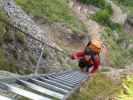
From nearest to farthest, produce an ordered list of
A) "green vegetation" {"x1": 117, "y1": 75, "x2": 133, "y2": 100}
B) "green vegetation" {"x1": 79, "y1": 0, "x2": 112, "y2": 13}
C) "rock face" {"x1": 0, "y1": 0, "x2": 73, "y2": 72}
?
"green vegetation" {"x1": 117, "y1": 75, "x2": 133, "y2": 100}, "rock face" {"x1": 0, "y1": 0, "x2": 73, "y2": 72}, "green vegetation" {"x1": 79, "y1": 0, "x2": 112, "y2": 13}

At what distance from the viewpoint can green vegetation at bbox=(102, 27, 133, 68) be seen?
87.9ft

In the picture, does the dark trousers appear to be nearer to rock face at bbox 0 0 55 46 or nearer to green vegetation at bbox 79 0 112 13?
rock face at bbox 0 0 55 46

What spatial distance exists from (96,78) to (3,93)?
3.60 meters

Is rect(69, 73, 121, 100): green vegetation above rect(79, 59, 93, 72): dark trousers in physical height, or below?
above

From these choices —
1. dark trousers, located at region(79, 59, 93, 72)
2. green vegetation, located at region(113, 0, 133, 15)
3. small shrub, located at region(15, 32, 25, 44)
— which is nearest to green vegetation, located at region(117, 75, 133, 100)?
dark trousers, located at region(79, 59, 93, 72)

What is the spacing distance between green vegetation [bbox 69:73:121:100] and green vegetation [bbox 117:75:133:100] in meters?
0.12

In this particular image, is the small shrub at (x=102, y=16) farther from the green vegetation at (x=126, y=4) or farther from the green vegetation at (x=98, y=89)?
the green vegetation at (x=98, y=89)

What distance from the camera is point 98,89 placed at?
336 inches

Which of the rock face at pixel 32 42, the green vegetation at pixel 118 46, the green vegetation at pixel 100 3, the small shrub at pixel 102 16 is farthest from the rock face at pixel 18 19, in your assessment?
the green vegetation at pixel 100 3

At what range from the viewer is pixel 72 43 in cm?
2509

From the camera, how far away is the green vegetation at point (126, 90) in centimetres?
702

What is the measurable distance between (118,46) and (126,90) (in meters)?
22.4

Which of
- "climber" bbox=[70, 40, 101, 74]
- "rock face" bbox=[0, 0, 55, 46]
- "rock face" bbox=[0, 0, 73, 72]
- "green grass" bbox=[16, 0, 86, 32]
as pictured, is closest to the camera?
"climber" bbox=[70, 40, 101, 74]

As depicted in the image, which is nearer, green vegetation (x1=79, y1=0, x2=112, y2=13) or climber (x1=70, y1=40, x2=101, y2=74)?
climber (x1=70, y1=40, x2=101, y2=74)
